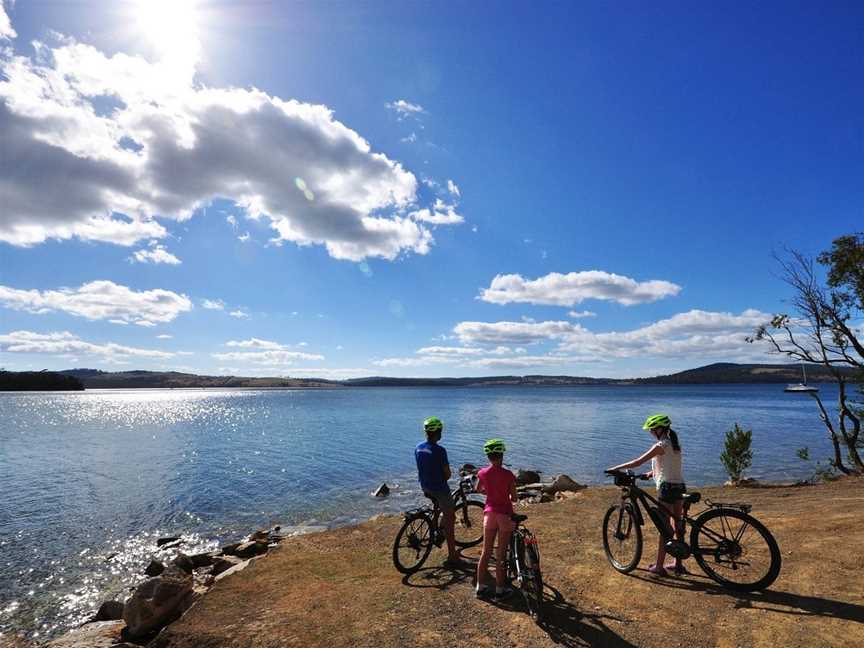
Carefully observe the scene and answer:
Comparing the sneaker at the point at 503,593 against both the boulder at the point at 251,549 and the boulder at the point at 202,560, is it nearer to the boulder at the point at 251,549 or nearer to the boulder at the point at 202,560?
the boulder at the point at 251,549

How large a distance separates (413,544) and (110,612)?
Answer: 24.2ft

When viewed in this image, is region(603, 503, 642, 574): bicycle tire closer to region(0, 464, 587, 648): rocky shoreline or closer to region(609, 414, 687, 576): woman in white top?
region(609, 414, 687, 576): woman in white top

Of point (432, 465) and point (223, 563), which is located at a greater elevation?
point (432, 465)

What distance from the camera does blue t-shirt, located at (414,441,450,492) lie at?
9320 mm

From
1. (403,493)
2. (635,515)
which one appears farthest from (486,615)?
(403,493)

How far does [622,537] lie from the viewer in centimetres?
920

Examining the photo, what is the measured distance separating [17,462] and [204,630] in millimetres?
41478

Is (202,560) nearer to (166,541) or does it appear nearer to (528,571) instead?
(166,541)

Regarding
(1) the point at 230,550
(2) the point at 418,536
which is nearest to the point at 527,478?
(1) the point at 230,550

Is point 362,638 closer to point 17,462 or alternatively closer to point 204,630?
point 204,630

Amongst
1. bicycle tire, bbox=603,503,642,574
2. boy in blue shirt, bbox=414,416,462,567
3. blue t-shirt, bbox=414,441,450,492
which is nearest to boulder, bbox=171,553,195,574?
boy in blue shirt, bbox=414,416,462,567

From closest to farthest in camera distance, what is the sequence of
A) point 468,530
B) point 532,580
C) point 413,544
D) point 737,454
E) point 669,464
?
point 532,580
point 669,464
point 413,544
point 468,530
point 737,454

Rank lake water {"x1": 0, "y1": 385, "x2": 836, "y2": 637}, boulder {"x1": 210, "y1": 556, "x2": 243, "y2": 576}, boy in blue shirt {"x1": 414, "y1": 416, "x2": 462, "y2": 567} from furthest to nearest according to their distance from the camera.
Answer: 1. lake water {"x1": 0, "y1": 385, "x2": 836, "y2": 637}
2. boulder {"x1": 210, "y1": 556, "x2": 243, "y2": 576}
3. boy in blue shirt {"x1": 414, "y1": 416, "x2": 462, "y2": 567}

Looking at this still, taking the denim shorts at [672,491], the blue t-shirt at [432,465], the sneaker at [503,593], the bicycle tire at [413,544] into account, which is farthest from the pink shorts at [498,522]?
the denim shorts at [672,491]
